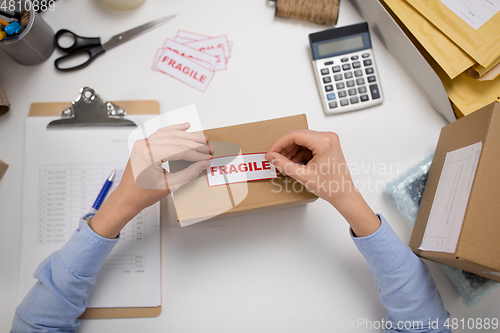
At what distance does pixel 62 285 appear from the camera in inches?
21.9

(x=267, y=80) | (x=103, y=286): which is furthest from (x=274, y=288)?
(x=267, y=80)

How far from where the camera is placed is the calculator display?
686 mm

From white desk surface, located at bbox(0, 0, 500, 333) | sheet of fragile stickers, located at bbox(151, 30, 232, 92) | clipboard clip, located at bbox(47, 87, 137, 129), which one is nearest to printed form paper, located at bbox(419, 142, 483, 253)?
white desk surface, located at bbox(0, 0, 500, 333)

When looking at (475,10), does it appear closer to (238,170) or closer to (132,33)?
(238,170)

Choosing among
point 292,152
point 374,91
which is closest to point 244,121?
point 292,152

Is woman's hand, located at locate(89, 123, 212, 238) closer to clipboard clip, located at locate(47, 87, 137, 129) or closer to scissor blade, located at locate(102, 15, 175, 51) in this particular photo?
clipboard clip, located at locate(47, 87, 137, 129)

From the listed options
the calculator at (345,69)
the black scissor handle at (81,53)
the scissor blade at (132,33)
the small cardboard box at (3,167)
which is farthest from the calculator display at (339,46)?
the small cardboard box at (3,167)

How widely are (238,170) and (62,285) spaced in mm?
372

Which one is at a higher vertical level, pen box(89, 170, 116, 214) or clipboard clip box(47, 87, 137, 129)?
clipboard clip box(47, 87, 137, 129)

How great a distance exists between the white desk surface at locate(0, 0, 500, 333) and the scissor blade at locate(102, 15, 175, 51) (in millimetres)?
13

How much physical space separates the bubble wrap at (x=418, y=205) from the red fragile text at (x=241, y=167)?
0.98 feet

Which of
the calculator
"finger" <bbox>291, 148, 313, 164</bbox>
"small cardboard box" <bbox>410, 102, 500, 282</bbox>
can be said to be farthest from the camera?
the calculator

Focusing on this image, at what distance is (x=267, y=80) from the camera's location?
27.4 inches

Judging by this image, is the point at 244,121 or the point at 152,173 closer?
the point at 152,173
